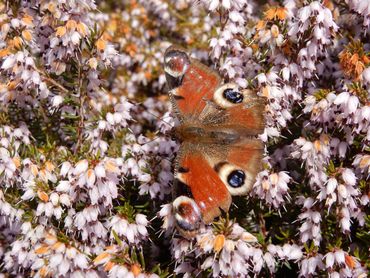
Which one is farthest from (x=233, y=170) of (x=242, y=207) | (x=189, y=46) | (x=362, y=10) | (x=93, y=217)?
(x=189, y=46)

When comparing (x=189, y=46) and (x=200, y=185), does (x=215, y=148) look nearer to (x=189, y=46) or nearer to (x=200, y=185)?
(x=200, y=185)

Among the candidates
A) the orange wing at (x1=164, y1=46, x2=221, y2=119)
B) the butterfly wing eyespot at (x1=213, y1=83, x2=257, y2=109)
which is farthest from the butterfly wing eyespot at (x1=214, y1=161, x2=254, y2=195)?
the orange wing at (x1=164, y1=46, x2=221, y2=119)

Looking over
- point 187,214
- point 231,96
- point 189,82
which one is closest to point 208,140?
point 231,96

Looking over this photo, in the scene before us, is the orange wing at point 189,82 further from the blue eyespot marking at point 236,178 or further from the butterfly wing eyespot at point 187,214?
the butterfly wing eyespot at point 187,214

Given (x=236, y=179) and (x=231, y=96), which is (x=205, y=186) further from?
(x=231, y=96)

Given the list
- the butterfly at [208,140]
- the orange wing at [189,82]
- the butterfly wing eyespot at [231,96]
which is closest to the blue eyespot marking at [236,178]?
the butterfly at [208,140]

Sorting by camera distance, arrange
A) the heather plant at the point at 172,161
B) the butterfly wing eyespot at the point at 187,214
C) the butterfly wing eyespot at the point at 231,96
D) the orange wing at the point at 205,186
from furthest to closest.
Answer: the butterfly wing eyespot at the point at 231,96 → the heather plant at the point at 172,161 → the orange wing at the point at 205,186 → the butterfly wing eyespot at the point at 187,214

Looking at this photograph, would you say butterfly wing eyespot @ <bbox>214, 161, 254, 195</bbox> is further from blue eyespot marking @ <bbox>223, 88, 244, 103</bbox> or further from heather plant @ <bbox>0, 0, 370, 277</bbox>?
blue eyespot marking @ <bbox>223, 88, 244, 103</bbox>

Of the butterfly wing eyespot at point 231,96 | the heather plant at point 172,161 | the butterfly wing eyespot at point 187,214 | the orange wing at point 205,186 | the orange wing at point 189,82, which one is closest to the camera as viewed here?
the butterfly wing eyespot at point 187,214
